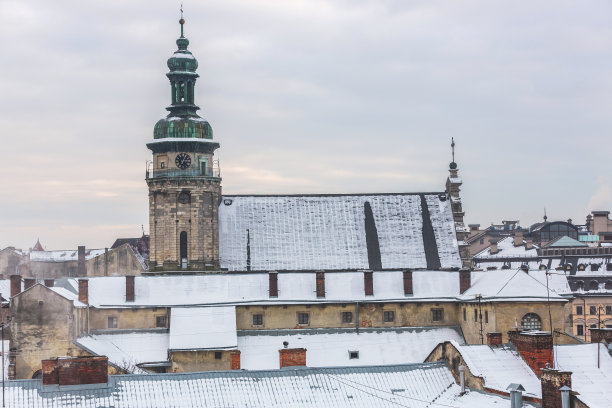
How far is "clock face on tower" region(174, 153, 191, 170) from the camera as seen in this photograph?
9325 cm

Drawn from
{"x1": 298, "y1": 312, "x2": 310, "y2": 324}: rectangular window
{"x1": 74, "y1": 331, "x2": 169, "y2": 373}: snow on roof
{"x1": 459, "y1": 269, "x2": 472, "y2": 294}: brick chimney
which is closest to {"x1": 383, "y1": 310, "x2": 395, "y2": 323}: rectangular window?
{"x1": 459, "y1": 269, "x2": 472, "y2": 294}: brick chimney

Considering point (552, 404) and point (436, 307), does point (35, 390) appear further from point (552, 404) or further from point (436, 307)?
point (436, 307)

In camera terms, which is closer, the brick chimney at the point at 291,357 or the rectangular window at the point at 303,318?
the brick chimney at the point at 291,357

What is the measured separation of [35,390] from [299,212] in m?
53.4

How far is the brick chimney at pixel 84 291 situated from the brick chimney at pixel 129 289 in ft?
10.9

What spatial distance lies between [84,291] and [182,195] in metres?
15.8

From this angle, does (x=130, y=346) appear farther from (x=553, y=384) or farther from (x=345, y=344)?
(x=553, y=384)

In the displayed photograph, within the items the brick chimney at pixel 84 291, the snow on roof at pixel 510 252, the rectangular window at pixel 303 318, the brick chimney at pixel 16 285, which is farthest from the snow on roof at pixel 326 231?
the snow on roof at pixel 510 252

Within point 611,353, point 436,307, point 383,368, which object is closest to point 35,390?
point 383,368

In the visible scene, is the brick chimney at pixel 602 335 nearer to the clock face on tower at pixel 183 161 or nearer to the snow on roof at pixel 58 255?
the clock face on tower at pixel 183 161

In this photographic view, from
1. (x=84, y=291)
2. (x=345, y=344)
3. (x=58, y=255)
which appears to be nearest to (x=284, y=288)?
(x=345, y=344)

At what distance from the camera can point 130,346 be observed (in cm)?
7844

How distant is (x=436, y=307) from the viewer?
86.1 metres

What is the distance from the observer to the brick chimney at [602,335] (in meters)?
56.8
